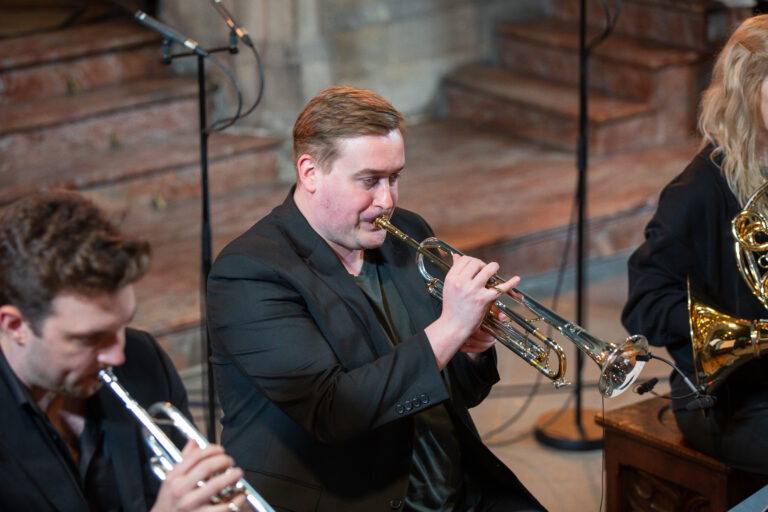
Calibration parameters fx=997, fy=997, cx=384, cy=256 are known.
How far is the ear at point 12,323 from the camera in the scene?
56.3 inches

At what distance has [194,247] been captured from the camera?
4652 millimetres

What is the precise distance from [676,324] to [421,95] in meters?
4.46

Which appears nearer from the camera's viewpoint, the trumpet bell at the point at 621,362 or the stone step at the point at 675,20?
the trumpet bell at the point at 621,362

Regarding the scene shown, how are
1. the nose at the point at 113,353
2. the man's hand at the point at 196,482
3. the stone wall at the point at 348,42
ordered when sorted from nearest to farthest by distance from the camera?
the man's hand at the point at 196,482 → the nose at the point at 113,353 → the stone wall at the point at 348,42

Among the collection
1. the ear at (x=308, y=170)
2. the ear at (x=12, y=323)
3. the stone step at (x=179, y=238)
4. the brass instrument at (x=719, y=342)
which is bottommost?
the stone step at (x=179, y=238)

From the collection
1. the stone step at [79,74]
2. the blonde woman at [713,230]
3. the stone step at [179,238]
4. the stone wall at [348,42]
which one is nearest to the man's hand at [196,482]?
the blonde woman at [713,230]

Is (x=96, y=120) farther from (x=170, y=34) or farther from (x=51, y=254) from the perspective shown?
(x=51, y=254)

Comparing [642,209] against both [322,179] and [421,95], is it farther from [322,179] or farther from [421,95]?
[322,179]

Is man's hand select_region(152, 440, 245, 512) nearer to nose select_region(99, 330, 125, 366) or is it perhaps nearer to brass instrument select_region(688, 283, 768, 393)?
nose select_region(99, 330, 125, 366)

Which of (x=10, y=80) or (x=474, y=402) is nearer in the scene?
(x=474, y=402)

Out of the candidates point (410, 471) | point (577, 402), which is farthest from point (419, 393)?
point (577, 402)

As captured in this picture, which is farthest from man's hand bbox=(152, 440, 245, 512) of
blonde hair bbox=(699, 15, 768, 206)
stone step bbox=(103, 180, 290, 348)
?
stone step bbox=(103, 180, 290, 348)

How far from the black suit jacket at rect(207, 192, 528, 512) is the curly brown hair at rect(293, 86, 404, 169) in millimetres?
161

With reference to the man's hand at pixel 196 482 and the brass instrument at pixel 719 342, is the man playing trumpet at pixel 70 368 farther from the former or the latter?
the brass instrument at pixel 719 342
